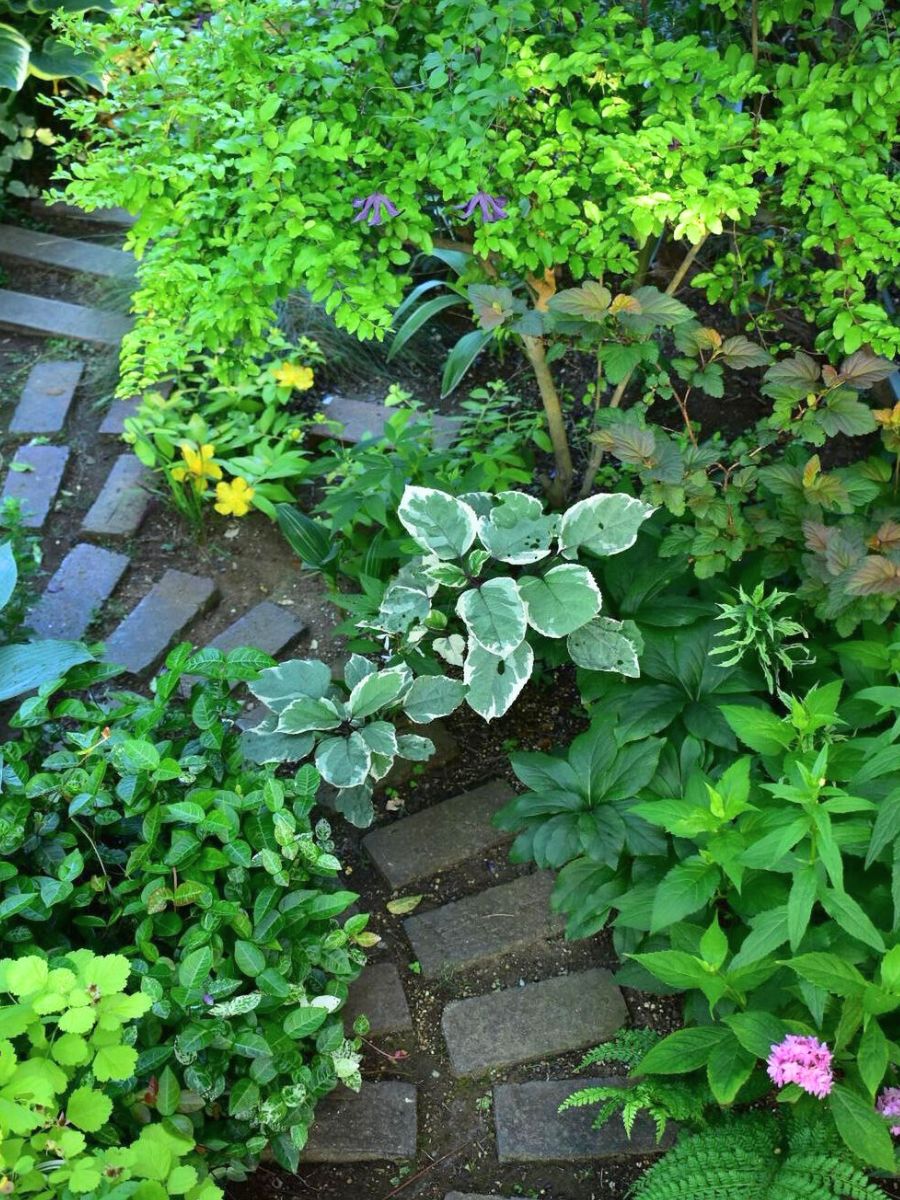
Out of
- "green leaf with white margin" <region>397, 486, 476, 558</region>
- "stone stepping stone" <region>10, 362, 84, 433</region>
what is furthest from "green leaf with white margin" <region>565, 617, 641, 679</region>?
"stone stepping stone" <region>10, 362, 84, 433</region>

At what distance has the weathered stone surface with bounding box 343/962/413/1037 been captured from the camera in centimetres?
231

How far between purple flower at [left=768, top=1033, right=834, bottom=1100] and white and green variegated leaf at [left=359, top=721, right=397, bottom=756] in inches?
35.4

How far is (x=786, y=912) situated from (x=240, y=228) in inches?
66.4

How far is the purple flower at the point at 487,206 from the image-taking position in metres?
2.30

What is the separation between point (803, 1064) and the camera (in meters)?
1.80

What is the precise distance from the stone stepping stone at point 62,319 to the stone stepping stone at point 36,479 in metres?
0.53

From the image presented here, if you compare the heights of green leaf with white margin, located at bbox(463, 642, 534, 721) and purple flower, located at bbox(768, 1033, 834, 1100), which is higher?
green leaf with white margin, located at bbox(463, 642, 534, 721)


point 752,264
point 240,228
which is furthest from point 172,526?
point 752,264

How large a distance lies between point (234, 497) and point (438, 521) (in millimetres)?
956

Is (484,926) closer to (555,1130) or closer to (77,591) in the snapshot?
(555,1130)

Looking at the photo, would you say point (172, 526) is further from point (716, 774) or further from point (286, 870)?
point (716, 774)

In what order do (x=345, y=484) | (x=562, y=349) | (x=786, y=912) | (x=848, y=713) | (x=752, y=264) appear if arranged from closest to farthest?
1. (x=786, y=912)
2. (x=848, y=713)
3. (x=562, y=349)
4. (x=752, y=264)
5. (x=345, y=484)

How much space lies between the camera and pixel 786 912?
185 centimetres

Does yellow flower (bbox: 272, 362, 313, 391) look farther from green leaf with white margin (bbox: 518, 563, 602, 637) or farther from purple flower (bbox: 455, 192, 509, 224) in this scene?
green leaf with white margin (bbox: 518, 563, 602, 637)
